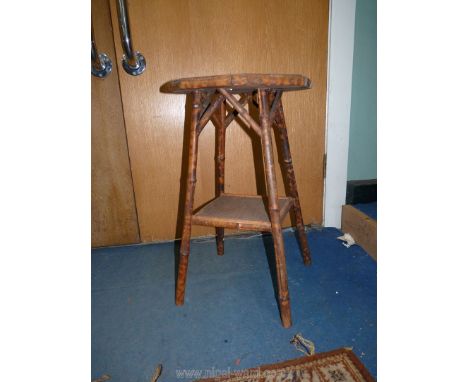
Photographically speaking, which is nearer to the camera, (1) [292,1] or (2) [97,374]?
(2) [97,374]

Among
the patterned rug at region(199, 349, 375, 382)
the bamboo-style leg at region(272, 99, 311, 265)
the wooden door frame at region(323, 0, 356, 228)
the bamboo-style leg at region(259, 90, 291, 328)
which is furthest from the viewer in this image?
the wooden door frame at region(323, 0, 356, 228)

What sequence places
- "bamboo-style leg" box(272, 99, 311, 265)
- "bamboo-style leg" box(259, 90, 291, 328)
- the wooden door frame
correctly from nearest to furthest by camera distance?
"bamboo-style leg" box(259, 90, 291, 328) < "bamboo-style leg" box(272, 99, 311, 265) < the wooden door frame

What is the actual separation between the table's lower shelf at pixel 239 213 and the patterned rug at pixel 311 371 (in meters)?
0.31

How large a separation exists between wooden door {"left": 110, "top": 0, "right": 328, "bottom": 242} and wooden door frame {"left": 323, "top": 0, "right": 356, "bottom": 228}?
0.10ft

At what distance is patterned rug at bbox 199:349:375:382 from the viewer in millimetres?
574

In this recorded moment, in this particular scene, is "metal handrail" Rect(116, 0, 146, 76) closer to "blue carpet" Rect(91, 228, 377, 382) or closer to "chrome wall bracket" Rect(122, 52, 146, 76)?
"chrome wall bracket" Rect(122, 52, 146, 76)

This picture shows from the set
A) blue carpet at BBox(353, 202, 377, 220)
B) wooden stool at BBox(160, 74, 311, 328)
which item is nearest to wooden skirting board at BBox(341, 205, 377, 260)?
blue carpet at BBox(353, 202, 377, 220)

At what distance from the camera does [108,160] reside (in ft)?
3.63

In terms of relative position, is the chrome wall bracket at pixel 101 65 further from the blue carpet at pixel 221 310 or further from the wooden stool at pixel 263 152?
the blue carpet at pixel 221 310
